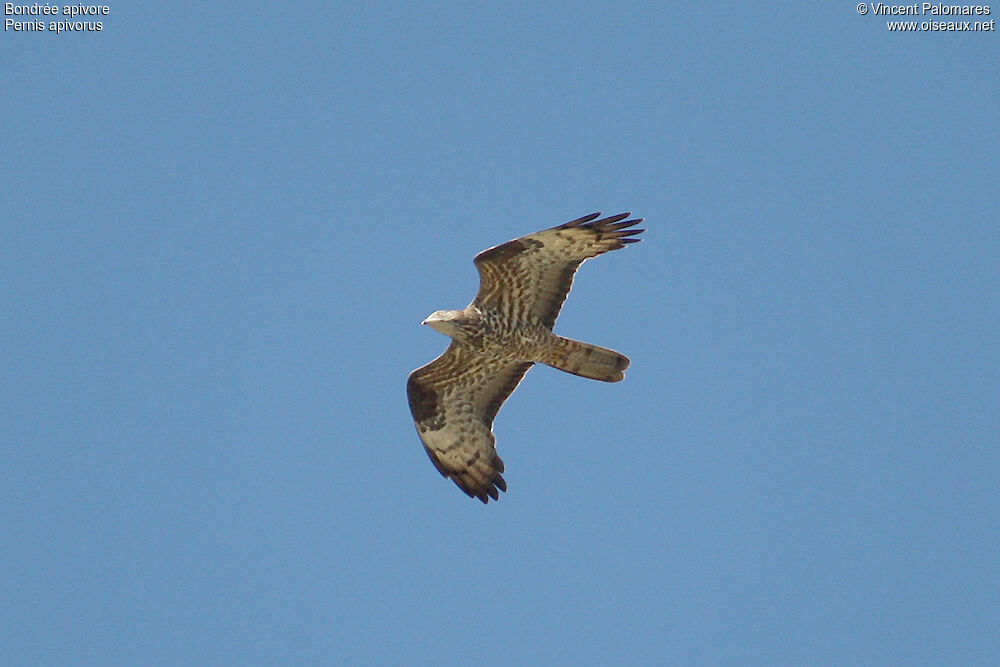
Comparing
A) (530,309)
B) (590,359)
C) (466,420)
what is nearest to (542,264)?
(530,309)

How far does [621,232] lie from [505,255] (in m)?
1.23

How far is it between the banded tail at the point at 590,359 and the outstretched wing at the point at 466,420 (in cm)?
88

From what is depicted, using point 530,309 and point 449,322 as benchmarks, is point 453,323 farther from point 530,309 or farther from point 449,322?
point 530,309

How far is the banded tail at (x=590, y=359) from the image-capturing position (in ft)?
47.1

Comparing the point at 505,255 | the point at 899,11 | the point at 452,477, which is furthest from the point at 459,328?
the point at 899,11

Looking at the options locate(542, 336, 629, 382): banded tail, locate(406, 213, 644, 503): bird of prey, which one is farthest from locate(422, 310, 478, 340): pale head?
locate(542, 336, 629, 382): banded tail

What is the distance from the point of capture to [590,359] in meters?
14.4

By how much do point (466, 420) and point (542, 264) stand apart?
6.86 feet

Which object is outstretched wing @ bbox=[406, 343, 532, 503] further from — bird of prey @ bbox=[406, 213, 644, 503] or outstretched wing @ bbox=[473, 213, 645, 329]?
outstretched wing @ bbox=[473, 213, 645, 329]

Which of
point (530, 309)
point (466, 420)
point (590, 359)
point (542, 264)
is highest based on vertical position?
point (542, 264)

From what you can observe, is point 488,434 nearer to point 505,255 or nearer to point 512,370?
point 512,370

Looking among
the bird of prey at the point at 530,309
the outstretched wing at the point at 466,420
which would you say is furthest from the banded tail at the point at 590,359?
the outstretched wing at the point at 466,420

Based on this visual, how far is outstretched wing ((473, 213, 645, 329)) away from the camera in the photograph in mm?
14258

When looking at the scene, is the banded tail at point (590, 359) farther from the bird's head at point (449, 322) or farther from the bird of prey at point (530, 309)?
the bird's head at point (449, 322)
